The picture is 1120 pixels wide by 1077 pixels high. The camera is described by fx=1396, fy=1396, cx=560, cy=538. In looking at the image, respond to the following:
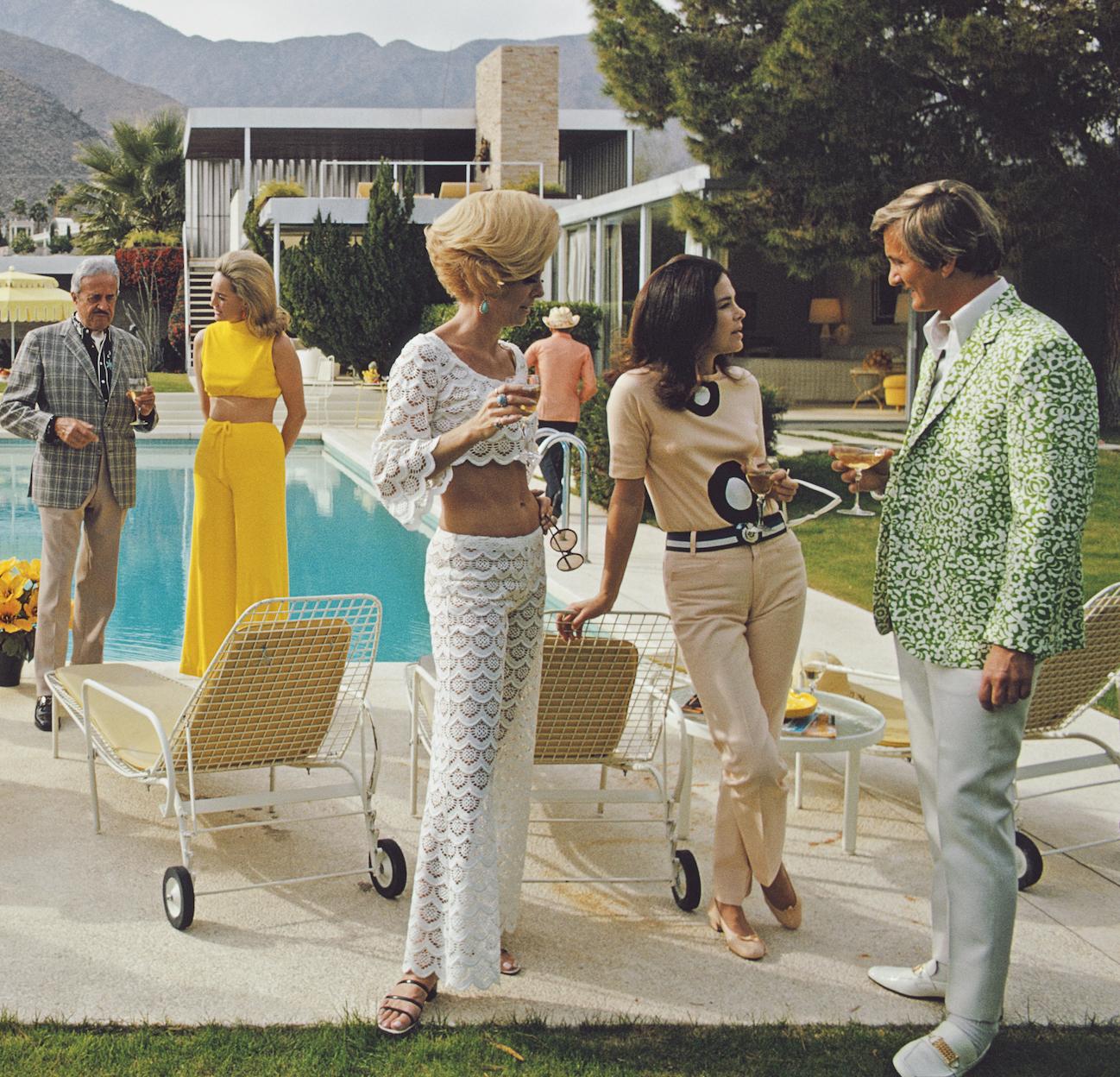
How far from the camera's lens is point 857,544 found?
10.7 meters

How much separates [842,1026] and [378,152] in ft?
119

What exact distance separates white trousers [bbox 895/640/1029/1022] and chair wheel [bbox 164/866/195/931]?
1.90 metres

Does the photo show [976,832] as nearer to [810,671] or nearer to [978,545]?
[978,545]

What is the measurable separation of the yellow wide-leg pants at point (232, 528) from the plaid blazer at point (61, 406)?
0.35m

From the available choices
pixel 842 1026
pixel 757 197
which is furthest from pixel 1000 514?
pixel 757 197

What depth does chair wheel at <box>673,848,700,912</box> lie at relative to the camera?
12.5ft

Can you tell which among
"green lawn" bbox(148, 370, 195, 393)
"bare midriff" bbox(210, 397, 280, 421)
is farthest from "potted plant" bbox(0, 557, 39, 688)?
"green lawn" bbox(148, 370, 195, 393)

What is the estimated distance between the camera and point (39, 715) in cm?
541

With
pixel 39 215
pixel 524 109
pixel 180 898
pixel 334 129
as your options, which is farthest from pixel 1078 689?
pixel 39 215

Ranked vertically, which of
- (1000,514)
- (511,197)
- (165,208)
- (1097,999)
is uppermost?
(165,208)

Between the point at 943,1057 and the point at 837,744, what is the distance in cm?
132

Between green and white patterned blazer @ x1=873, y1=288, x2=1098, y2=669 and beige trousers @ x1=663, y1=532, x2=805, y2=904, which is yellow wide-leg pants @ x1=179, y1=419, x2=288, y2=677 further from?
green and white patterned blazer @ x1=873, y1=288, x2=1098, y2=669

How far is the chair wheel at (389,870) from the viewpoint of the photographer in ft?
12.7

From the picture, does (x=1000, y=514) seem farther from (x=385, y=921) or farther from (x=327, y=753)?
(x=327, y=753)
